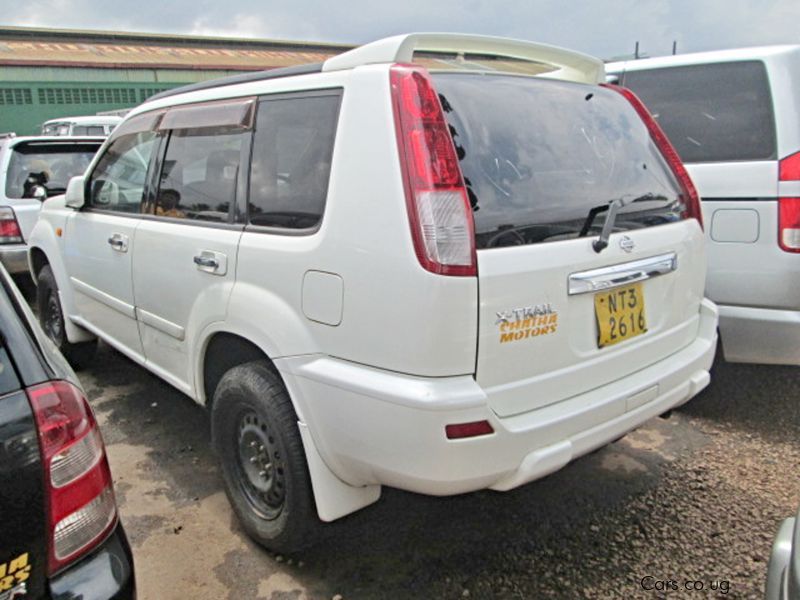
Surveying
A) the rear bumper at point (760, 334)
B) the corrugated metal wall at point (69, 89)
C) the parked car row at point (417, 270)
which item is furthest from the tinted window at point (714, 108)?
the corrugated metal wall at point (69, 89)

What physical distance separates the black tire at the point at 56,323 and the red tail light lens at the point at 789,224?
427cm

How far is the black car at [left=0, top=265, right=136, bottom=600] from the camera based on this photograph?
4.23 ft

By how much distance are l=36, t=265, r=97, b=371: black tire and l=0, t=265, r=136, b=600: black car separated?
3175 millimetres

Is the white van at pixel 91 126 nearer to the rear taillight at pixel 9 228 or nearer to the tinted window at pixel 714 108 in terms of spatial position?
the rear taillight at pixel 9 228

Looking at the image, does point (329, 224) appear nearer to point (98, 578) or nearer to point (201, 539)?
point (98, 578)

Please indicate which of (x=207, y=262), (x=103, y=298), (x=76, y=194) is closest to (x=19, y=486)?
(x=207, y=262)

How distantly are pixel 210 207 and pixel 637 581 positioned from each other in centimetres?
221

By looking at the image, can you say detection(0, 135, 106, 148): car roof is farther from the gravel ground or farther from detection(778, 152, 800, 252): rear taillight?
detection(778, 152, 800, 252): rear taillight

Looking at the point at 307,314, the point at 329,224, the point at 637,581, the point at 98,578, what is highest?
the point at 329,224

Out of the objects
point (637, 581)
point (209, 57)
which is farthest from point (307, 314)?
point (209, 57)

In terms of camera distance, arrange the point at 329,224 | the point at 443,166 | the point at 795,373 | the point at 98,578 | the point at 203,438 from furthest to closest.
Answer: the point at 795,373 < the point at 203,438 < the point at 329,224 < the point at 443,166 < the point at 98,578

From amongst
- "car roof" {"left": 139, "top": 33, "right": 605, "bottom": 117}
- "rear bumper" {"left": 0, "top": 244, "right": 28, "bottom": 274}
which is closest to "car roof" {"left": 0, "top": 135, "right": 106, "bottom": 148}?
"rear bumper" {"left": 0, "top": 244, "right": 28, "bottom": 274}

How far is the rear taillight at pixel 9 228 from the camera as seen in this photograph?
19.1 ft

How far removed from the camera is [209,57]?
3039 centimetres
